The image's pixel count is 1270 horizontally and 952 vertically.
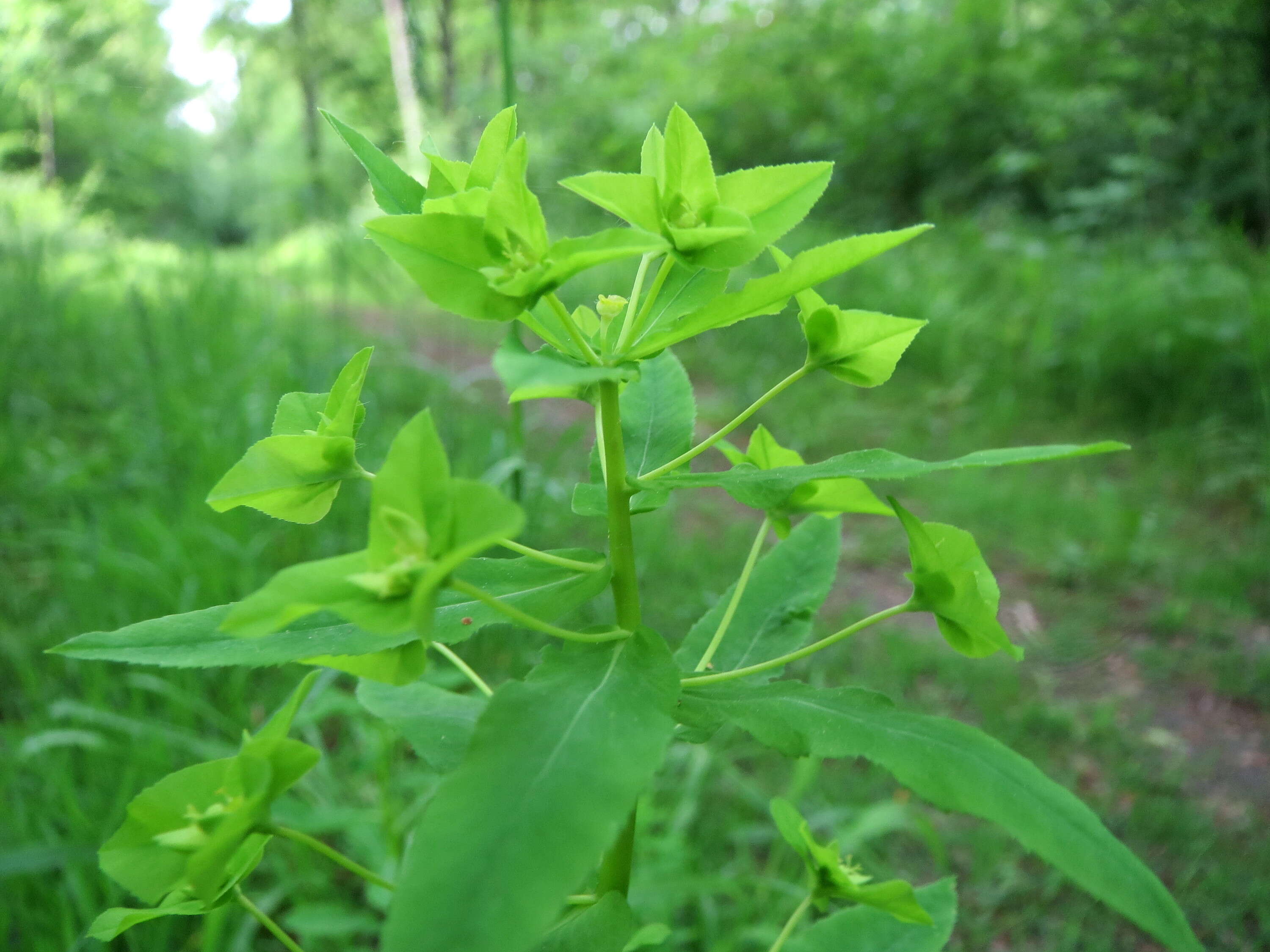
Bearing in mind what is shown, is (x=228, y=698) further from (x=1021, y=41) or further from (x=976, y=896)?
(x=1021, y=41)

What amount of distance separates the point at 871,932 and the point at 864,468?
21.2 inches

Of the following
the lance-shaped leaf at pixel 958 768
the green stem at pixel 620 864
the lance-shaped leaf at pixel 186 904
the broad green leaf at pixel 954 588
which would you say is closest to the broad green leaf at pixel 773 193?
the broad green leaf at pixel 954 588

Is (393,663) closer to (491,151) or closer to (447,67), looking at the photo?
(491,151)

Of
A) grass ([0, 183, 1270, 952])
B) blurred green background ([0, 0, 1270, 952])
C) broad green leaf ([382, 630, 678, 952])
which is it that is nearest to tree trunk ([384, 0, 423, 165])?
blurred green background ([0, 0, 1270, 952])

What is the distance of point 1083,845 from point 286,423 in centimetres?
64

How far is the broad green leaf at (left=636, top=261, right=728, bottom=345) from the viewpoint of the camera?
0.63 m

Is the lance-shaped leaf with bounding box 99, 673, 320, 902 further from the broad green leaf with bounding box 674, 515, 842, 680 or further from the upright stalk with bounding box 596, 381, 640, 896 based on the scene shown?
the broad green leaf with bounding box 674, 515, 842, 680

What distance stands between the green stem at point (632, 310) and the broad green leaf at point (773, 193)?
74mm

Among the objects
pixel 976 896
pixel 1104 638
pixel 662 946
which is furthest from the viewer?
pixel 1104 638

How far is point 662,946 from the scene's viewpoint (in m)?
1.20

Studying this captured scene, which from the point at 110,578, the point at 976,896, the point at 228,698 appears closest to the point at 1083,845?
the point at 976,896

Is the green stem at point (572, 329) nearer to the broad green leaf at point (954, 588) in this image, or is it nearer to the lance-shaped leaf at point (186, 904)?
the broad green leaf at point (954, 588)

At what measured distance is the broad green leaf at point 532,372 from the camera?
17.4 inches

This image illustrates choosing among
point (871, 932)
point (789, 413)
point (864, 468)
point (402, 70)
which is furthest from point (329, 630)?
point (402, 70)
